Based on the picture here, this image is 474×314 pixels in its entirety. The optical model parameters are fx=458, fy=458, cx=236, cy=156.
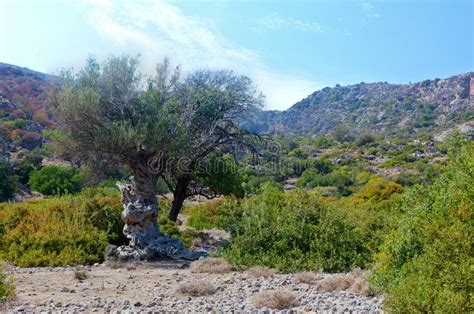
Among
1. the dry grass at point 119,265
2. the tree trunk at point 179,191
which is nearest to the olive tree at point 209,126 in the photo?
the tree trunk at point 179,191

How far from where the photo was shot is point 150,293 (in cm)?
811

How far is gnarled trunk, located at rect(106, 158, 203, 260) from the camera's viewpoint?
1209cm

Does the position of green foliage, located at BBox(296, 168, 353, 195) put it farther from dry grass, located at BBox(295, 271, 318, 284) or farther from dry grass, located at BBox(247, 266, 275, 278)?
dry grass, located at BBox(295, 271, 318, 284)

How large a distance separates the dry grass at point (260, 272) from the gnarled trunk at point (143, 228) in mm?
3146

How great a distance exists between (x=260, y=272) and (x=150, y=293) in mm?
2462

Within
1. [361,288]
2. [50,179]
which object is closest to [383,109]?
[50,179]

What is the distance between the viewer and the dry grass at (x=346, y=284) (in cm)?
747

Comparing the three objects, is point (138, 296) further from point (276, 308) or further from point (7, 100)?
point (7, 100)

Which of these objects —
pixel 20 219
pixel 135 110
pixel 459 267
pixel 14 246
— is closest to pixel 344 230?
pixel 135 110

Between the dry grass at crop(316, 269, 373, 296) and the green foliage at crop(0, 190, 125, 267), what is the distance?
653 cm

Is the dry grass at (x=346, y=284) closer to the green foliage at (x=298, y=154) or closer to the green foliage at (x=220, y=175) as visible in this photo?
the green foliage at (x=220, y=175)

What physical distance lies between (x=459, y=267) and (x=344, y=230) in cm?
760

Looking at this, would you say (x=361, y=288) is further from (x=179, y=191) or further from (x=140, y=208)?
(x=179, y=191)

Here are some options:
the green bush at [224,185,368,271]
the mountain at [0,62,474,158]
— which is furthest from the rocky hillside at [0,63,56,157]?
the green bush at [224,185,368,271]
